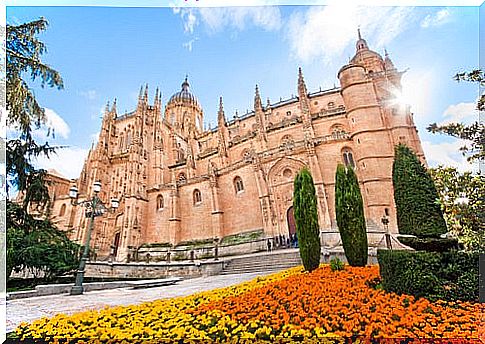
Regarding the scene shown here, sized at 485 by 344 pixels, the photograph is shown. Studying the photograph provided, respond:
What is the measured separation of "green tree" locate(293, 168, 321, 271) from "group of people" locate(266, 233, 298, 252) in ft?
19.1

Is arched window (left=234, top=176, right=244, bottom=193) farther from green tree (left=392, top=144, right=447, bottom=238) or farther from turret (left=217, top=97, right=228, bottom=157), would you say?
green tree (left=392, top=144, right=447, bottom=238)

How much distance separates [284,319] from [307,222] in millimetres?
3771

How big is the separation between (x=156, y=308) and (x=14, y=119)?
15.2ft

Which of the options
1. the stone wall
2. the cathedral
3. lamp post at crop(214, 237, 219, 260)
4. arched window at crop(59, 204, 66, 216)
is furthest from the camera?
arched window at crop(59, 204, 66, 216)

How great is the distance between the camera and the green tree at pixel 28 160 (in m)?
5.14

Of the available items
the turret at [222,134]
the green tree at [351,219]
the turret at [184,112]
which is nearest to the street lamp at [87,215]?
the green tree at [351,219]

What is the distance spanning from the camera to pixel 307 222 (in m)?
6.49

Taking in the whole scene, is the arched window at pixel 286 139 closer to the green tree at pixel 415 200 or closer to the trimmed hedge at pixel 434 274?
the green tree at pixel 415 200

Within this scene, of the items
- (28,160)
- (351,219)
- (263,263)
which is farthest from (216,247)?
(28,160)

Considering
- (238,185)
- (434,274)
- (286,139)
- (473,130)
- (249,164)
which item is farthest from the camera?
(286,139)

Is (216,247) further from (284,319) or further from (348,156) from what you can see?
(284,319)

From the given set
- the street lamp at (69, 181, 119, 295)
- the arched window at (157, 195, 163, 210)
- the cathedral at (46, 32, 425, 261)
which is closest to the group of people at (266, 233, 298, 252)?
the cathedral at (46, 32, 425, 261)

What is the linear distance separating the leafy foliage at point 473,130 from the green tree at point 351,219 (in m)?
2.11

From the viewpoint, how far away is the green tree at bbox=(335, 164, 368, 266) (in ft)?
19.3
